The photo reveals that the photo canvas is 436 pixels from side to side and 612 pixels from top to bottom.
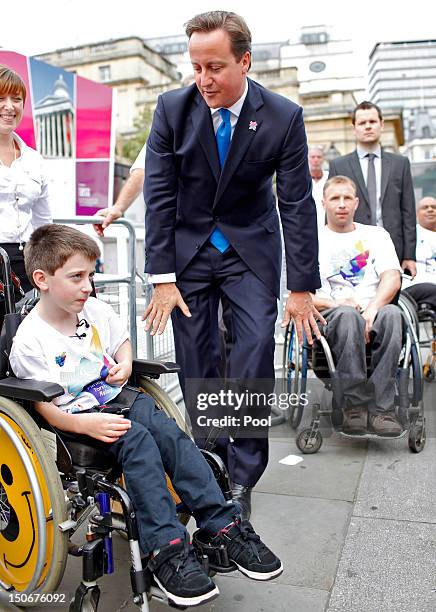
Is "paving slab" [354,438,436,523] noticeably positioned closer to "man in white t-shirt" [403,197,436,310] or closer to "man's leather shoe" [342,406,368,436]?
"man's leather shoe" [342,406,368,436]

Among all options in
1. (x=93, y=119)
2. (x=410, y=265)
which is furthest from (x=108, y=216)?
(x=93, y=119)

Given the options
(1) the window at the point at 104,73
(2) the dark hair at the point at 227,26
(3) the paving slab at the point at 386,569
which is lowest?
(3) the paving slab at the point at 386,569

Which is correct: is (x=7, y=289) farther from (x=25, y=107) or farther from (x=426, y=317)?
(x=25, y=107)

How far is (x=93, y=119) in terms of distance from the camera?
11484mm

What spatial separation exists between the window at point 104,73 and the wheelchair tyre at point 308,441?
206ft

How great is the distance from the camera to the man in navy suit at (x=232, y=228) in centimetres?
289

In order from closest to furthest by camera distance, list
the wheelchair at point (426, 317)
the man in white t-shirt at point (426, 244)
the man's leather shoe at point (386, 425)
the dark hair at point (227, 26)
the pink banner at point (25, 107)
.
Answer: the dark hair at point (227, 26)
the man's leather shoe at point (386, 425)
the wheelchair at point (426, 317)
the man in white t-shirt at point (426, 244)
the pink banner at point (25, 107)

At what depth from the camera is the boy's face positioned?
236 centimetres

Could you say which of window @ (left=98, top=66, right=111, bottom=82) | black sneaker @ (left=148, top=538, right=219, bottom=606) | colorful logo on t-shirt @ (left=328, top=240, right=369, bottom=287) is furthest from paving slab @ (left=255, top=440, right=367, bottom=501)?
window @ (left=98, top=66, right=111, bottom=82)

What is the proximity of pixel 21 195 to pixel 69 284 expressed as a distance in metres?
1.08

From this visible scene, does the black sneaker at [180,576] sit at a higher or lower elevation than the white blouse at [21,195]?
lower

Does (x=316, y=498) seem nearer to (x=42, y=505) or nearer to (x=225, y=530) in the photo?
(x=225, y=530)

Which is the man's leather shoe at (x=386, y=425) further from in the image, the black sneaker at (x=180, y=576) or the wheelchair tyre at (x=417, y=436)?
the black sneaker at (x=180, y=576)

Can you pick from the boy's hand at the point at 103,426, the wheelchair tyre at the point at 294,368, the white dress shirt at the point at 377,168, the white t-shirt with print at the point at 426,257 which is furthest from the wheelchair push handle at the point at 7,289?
the white t-shirt with print at the point at 426,257
